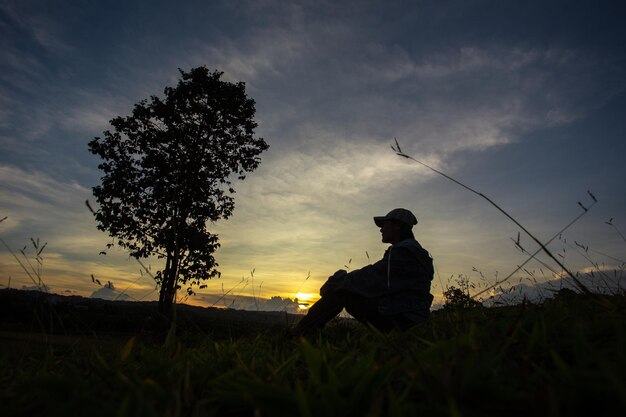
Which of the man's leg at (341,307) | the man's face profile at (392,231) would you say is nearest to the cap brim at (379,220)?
the man's face profile at (392,231)

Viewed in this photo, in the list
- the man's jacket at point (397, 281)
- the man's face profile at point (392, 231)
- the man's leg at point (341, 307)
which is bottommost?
the man's leg at point (341, 307)

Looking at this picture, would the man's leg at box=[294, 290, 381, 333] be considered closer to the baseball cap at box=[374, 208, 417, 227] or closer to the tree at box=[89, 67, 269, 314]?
the baseball cap at box=[374, 208, 417, 227]

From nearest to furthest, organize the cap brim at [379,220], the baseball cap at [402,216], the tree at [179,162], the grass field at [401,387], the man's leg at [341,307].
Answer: the grass field at [401,387]
the man's leg at [341,307]
the baseball cap at [402,216]
the cap brim at [379,220]
the tree at [179,162]

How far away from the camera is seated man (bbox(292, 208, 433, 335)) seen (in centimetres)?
423

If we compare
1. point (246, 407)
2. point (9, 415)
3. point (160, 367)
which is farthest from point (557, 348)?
point (9, 415)

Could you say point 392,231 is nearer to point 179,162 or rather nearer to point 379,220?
point 379,220

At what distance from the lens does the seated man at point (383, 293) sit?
4227 mm

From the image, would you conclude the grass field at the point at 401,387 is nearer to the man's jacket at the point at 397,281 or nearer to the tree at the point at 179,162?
the man's jacket at the point at 397,281

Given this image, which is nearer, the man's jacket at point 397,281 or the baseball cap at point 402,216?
the man's jacket at point 397,281

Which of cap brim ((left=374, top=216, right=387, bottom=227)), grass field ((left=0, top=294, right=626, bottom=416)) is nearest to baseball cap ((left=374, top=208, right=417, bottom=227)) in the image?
cap brim ((left=374, top=216, right=387, bottom=227))

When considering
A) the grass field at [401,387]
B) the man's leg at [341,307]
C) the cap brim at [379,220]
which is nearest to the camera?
the grass field at [401,387]

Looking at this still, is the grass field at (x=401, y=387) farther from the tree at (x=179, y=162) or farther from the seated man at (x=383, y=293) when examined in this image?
the tree at (x=179, y=162)

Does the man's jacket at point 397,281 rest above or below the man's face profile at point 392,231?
below

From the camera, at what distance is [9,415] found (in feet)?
3.94
